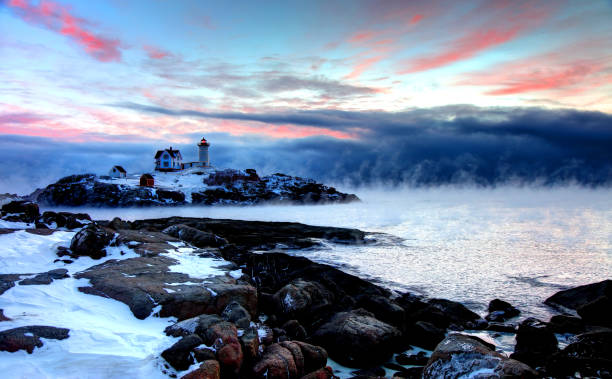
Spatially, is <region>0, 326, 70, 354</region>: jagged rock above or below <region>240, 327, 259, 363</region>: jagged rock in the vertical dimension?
above

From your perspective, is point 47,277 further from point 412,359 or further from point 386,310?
point 386,310

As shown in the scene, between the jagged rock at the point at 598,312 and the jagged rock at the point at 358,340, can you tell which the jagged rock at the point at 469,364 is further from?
the jagged rock at the point at 598,312

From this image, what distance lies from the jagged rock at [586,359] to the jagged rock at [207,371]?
8739mm

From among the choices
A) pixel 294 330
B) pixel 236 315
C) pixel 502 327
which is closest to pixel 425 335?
pixel 502 327

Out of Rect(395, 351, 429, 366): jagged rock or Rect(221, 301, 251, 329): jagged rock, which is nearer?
Rect(221, 301, 251, 329): jagged rock

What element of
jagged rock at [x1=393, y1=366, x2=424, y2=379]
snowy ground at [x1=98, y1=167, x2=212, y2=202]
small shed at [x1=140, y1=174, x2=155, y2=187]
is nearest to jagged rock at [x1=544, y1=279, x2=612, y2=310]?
jagged rock at [x1=393, y1=366, x2=424, y2=379]

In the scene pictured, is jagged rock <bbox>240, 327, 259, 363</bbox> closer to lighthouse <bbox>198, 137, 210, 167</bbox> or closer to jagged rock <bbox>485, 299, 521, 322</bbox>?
jagged rock <bbox>485, 299, 521, 322</bbox>

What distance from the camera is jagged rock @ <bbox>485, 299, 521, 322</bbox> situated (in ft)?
51.9

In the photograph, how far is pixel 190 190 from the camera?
10038 cm

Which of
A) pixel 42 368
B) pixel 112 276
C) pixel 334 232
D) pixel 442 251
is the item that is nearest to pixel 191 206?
pixel 334 232

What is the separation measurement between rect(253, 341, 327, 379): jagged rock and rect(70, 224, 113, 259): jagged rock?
33.4 feet

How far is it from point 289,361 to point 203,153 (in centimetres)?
12401

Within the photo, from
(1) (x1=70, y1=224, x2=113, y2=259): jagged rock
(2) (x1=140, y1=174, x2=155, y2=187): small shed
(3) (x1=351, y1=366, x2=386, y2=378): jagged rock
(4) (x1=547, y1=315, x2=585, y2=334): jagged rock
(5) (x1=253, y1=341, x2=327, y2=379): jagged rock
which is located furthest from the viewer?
(2) (x1=140, y1=174, x2=155, y2=187): small shed

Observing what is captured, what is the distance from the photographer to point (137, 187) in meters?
91.9
